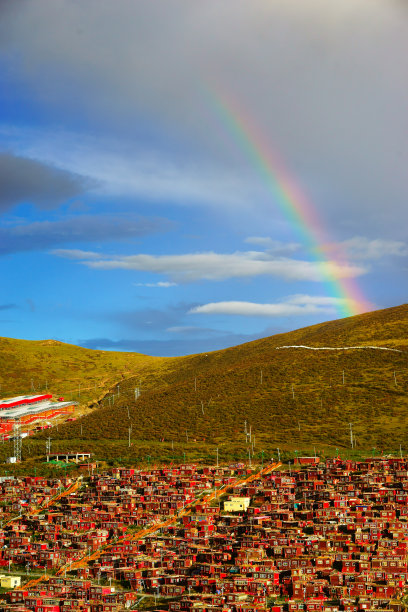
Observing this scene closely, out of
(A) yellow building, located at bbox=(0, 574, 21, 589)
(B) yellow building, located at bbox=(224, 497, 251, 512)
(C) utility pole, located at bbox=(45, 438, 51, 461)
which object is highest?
(C) utility pole, located at bbox=(45, 438, 51, 461)

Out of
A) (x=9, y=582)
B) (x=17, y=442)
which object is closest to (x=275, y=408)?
(x=17, y=442)

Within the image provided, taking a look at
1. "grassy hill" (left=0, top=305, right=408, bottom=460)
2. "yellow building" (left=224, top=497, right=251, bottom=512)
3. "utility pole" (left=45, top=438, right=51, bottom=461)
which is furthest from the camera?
"utility pole" (left=45, top=438, right=51, bottom=461)

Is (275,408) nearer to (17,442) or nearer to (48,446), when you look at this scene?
(48,446)

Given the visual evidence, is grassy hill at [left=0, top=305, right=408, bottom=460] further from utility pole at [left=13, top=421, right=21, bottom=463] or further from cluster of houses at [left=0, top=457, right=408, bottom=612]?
cluster of houses at [left=0, top=457, right=408, bottom=612]

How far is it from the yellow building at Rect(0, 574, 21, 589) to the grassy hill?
138 ft

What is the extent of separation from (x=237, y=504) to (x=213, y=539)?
1124 cm

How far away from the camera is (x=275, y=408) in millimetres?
123500

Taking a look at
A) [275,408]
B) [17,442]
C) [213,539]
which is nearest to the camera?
[213,539]

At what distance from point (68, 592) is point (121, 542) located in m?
14.1

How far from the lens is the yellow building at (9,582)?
66.0 meters

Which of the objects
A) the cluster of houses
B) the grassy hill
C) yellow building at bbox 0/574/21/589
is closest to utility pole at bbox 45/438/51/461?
the grassy hill

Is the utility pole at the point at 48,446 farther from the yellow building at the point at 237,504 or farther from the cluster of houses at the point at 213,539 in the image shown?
the yellow building at the point at 237,504

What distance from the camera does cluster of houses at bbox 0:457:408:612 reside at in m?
59.1

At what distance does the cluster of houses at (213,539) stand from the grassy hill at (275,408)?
443 inches
